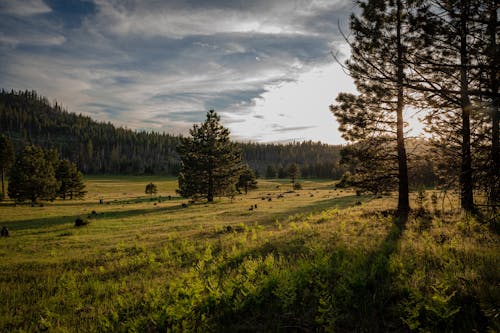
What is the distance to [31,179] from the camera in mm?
40906

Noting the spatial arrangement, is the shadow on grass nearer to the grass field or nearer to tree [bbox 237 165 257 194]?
the grass field

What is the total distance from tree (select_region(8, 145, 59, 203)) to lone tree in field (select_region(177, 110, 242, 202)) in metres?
26.2

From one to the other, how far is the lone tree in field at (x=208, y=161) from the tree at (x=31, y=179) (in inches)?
1032

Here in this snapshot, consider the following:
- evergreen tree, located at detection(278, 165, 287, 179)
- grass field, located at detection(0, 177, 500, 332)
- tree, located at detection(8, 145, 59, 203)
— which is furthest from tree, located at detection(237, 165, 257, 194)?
evergreen tree, located at detection(278, 165, 287, 179)

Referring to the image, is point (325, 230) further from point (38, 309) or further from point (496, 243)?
point (38, 309)

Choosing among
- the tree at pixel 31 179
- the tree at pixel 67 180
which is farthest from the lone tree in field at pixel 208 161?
the tree at pixel 67 180

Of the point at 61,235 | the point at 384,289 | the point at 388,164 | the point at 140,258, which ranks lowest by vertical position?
the point at 61,235

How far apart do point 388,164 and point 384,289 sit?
10.9 meters

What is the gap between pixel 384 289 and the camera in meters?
4.32

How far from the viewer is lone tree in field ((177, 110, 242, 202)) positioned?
35875 mm

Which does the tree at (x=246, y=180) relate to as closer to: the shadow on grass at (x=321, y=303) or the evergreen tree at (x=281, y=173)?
the shadow on grass at (x=321, y=303)

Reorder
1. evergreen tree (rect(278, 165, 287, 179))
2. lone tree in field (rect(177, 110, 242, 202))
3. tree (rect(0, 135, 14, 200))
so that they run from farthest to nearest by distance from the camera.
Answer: evergreen tree (rect(278, 165, 287, 179))
tree (rect(0, 135, 14, 200))
lone tree in field (rect(177, 110, 242, 202))

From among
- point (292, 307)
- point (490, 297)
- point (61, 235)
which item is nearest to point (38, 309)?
point (292, 307)

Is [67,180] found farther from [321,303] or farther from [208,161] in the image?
[321,303]
